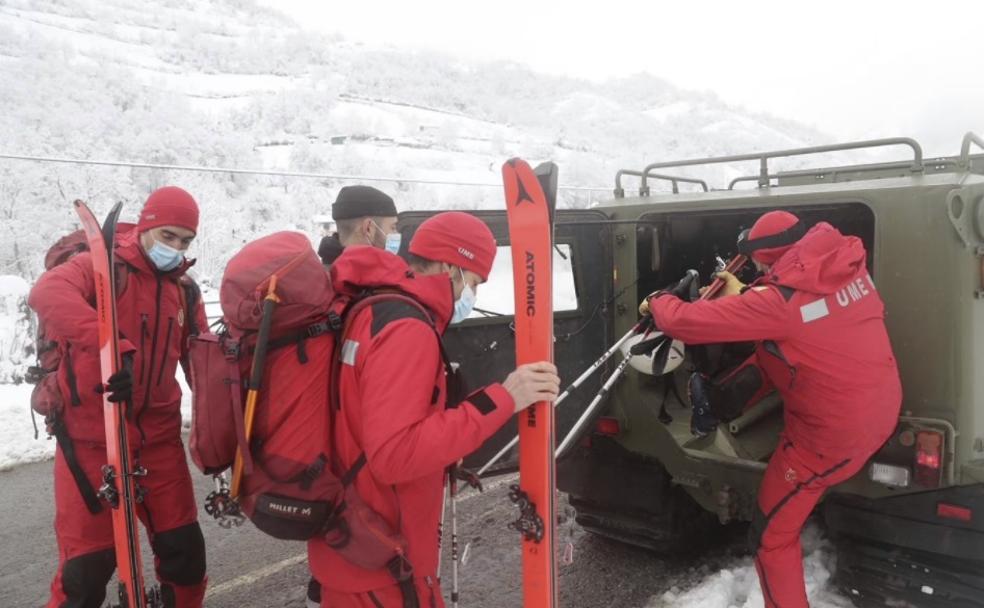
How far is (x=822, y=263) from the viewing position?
294cm

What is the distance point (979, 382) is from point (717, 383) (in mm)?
1151

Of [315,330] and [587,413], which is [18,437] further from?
[315,330]

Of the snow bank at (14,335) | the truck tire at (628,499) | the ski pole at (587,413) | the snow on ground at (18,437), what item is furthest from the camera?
the snow bank at (14,335)

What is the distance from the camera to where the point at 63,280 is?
306cm

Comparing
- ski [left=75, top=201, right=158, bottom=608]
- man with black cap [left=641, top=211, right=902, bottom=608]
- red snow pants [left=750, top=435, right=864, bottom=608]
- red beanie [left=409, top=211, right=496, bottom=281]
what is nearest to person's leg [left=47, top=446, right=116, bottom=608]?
ski [left=75, top=201, right=158, bottom=608]

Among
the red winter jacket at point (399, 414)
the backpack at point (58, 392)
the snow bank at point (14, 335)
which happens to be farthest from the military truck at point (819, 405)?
the snow bank at point (14, 335)

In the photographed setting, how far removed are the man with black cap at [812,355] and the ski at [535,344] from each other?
100cm

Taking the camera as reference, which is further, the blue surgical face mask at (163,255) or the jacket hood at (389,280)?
the blue surgical face mask at (163,255)

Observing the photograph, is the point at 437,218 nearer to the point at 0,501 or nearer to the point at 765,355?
the point at 765,355

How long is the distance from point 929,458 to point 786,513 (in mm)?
659

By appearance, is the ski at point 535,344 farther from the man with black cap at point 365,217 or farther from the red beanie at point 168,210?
the red beanie at point 168,210

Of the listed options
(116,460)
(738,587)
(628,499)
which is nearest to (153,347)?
(116,460)

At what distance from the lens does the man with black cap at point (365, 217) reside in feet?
11.4

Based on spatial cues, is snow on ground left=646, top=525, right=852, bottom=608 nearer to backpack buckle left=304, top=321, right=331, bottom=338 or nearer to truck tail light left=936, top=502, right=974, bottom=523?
truck tail light left=936, top=502, right=974, bottom=523
